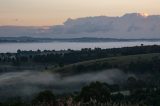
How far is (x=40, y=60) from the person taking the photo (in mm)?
143875

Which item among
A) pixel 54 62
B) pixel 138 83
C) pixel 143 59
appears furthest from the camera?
pixel 54 62

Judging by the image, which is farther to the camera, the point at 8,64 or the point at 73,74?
the point at 8,64

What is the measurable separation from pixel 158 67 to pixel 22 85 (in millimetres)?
30175

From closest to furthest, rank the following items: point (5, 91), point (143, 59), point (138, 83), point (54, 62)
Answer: point (138, 83), point (5, 91), point (143, 59), point (54, 62)

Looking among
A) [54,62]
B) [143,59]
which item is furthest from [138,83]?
[54,62]

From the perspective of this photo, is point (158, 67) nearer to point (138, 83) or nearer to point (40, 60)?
point (138, 83)

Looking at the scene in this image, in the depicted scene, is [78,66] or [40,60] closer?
[78,66]

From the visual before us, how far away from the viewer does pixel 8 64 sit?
474 feet

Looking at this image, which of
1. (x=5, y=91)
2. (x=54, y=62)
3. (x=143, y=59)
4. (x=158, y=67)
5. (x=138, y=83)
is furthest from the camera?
(x=54, y=62)

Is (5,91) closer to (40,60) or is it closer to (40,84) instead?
(40,84)

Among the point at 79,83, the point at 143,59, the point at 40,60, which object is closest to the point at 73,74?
the point at 79,83

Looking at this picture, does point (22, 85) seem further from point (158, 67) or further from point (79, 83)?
point (158, 67)

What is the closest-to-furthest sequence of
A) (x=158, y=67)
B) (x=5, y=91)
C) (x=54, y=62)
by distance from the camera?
1. (x=5, y=91)
2. (x=158, y=67)
3. (x=54, y=62)

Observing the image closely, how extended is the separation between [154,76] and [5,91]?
3093 centimetres
